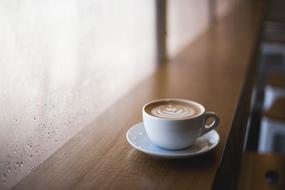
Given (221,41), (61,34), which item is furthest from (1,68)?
(221,41)

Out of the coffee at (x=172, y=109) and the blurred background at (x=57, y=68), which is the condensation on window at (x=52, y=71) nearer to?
the blurred background at (x=57, y=68)

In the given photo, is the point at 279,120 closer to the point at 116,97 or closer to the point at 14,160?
the point at 116,97

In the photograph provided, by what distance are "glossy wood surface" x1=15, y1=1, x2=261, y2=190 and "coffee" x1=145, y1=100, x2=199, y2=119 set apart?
0.08m

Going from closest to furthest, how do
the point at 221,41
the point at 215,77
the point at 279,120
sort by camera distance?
the point at 215,77 < the point at 279,120 < the point at 221,41

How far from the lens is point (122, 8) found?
40.6 inches

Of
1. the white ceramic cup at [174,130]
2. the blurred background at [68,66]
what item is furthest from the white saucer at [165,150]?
the blurred background at [68,66]

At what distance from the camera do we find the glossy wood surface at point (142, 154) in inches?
25.2

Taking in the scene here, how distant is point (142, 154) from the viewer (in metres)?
0.73

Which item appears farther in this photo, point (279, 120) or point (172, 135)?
point (279, 120)

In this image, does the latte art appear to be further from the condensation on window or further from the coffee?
the condensation on window

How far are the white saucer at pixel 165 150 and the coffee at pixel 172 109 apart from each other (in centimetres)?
5

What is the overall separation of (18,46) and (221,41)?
4.10 ft

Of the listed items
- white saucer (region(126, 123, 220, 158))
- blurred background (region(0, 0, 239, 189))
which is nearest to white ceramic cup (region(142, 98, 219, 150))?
white saucer (region(126, 123, 220, 158))

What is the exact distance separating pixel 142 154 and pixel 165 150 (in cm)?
6
